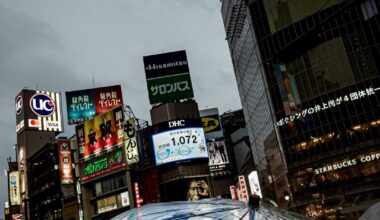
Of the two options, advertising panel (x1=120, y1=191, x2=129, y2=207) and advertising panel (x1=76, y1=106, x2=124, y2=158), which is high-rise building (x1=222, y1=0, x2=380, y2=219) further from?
advertising panel (x1=120, y1=191, x2=129, y2=207)

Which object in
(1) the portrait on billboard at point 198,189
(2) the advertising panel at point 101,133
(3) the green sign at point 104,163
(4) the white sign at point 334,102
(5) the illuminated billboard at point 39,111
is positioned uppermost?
(5) the illuminated billboard at point 39,111

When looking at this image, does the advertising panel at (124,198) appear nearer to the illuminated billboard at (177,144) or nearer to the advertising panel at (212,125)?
the illuminated billboard at (177,144)

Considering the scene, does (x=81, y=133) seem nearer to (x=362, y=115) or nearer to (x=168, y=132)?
(x=168, y=132)

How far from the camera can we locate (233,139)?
226 ft

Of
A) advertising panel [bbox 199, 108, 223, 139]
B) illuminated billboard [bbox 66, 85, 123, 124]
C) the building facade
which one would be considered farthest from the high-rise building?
illuminated billboard [bbox 66, 85, 123, 124]

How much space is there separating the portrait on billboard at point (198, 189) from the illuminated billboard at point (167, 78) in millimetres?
11118

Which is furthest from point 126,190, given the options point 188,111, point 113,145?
point 188,111

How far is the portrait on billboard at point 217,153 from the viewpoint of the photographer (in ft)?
167

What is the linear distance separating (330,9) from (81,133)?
3187cm

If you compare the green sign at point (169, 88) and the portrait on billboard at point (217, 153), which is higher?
the green sign at point (169, 88)

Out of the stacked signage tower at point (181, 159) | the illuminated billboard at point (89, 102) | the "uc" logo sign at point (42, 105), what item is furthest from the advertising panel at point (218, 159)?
the "uc" logo sign at point (42, 105)

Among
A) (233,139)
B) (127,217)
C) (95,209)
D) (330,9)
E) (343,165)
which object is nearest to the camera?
(127,217)

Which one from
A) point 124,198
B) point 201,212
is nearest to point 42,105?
point 124,198

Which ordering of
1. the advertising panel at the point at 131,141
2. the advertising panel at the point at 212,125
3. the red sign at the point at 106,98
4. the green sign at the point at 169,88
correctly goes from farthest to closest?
1. the advertising panel at the point at 212,125
2. the red sign at the point at 106,98
3. the green sign at the point at 169,88
4. the advertising panel at the point at 131,141
